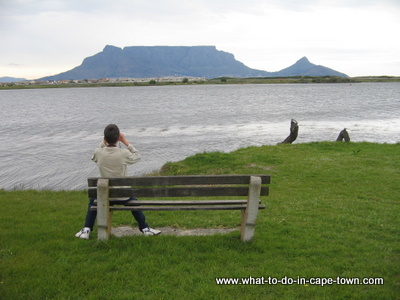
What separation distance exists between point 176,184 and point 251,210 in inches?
55.9

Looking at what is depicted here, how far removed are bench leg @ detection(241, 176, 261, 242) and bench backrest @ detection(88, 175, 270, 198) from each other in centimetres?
13

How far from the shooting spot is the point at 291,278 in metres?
A: 5.79

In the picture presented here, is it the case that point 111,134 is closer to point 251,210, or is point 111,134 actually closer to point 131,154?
point 131,154

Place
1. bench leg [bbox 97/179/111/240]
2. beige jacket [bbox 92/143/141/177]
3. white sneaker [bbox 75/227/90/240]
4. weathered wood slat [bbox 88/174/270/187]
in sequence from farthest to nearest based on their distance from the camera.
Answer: white sneaker [bbox 75/227/90/240] < beige jacket [bbox 92/143/141/177] < bench leg [bbox 97/179/111/240] < weathered wood slat [bbox 88/174/270/187]

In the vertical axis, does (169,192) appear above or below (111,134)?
Answer: below

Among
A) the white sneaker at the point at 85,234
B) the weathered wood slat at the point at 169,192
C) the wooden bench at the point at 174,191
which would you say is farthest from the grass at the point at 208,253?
the weathered wood slat at the point at 169,192

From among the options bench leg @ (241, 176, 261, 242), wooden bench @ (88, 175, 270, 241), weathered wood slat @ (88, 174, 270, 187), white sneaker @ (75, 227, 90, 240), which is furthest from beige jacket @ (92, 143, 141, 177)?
bench leg @ (241, 176, 261, 242)

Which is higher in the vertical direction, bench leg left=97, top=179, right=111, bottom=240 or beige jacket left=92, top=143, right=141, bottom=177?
beige jacket left=92, top=143, right=141, bottom=177

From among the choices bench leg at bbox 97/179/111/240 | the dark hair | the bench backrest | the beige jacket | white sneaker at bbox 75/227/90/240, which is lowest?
white sneaker at bbox 75/227/90/240

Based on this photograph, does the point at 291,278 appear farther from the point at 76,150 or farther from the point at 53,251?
the point at 76,150

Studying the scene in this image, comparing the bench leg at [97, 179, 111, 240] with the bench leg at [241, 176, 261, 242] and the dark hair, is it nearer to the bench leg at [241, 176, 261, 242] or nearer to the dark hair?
the dark hair

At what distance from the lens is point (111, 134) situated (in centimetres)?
703

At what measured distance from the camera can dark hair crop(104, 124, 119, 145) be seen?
23.0 feet

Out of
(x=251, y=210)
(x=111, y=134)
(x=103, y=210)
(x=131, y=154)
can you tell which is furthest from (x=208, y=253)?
(x=111, y=134)
